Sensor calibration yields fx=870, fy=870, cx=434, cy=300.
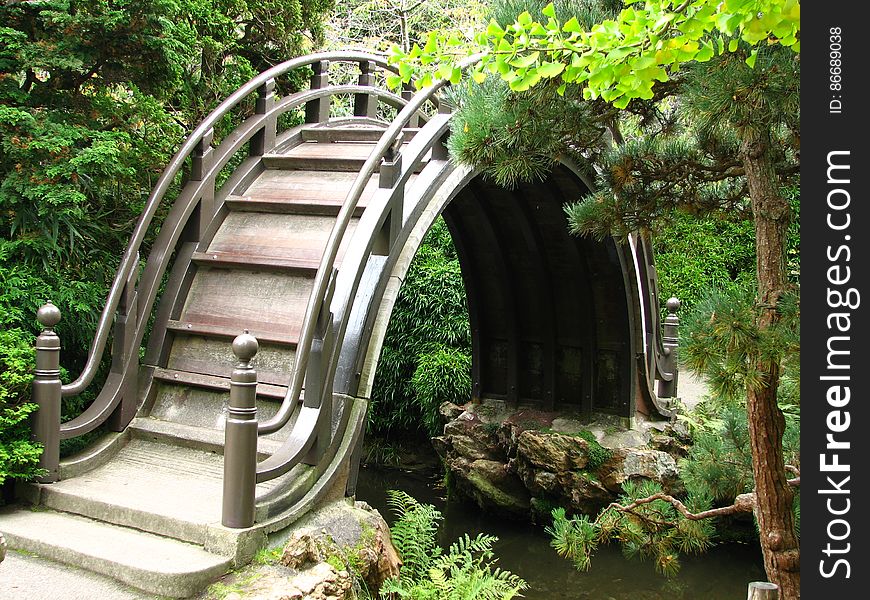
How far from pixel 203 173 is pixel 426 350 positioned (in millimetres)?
5680

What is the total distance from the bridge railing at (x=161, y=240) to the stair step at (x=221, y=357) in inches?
13.4

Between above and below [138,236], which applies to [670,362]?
below

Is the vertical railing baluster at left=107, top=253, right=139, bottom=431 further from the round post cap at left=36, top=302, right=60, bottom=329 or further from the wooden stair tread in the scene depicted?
the round post cap at left=36, top=302, right=60, bottom=329

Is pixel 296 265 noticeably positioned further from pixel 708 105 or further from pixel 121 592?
pixel 708 105

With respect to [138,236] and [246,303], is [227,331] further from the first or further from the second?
[138,236]

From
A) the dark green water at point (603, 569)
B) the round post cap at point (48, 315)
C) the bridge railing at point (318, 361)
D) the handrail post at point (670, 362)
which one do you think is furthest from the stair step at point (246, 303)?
the handrail post at point (670, 362)

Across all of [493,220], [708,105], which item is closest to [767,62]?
[708,105]

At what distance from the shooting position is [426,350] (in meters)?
11.4

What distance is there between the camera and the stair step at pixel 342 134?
7.19m

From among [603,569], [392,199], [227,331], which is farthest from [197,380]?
[603,569]

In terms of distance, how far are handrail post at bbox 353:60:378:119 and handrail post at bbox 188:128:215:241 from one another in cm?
187

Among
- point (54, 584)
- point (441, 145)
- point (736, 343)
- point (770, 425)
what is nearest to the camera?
point (736, 343)

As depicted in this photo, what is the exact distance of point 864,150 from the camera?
2.17 metres

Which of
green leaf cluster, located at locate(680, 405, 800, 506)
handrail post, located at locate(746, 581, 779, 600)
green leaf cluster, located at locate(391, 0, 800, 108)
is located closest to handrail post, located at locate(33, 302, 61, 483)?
green leaf cluster, located at locate(391, 0, 800, 108)
